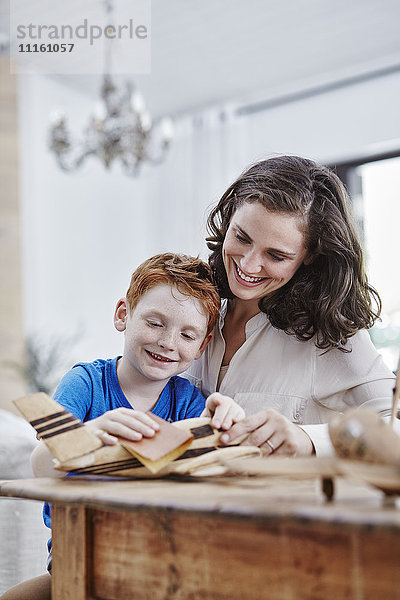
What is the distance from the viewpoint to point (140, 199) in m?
5.97

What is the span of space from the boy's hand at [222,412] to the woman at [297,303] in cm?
35

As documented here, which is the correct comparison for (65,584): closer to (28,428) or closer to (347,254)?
(347,254)

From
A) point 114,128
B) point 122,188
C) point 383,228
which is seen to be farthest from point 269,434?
point 122,188

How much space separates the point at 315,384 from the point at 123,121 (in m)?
2.74

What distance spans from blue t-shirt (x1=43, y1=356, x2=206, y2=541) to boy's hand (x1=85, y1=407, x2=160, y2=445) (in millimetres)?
284

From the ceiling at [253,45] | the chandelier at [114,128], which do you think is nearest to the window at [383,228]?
the ceiling at [253,45]

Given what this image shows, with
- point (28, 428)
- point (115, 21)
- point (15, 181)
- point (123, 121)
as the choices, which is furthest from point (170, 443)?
point (15, 181)

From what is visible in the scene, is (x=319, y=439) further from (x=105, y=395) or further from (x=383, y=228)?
(x=383, y=228)

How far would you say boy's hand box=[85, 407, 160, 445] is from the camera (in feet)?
2.97

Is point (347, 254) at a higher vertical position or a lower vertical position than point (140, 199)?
lower

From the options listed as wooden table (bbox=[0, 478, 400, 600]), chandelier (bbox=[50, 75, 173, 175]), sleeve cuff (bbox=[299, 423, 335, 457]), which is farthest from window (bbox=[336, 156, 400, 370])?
wooden table (bbox=[0, 478, 400, 600])

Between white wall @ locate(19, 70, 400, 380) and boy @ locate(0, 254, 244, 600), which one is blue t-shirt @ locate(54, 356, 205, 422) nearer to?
boy @ locate(0, 254, 244, 600)

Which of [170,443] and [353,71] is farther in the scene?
[353,71]

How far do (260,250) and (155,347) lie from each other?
0.30 metres
